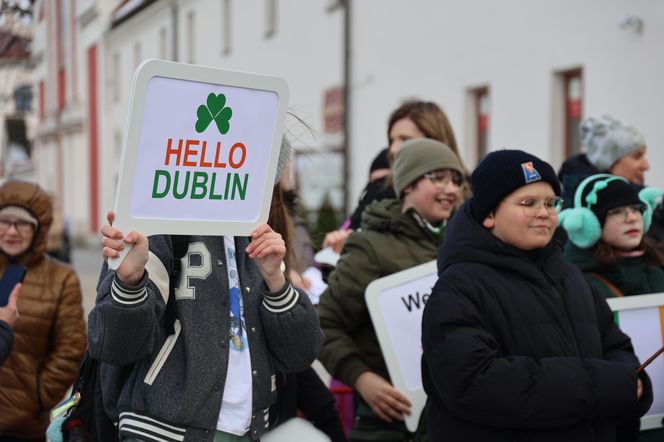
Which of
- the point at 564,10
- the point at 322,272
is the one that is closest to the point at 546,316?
the point at 322,272

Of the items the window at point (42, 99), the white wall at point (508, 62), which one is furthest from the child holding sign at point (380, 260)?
the window at point (42, 99)

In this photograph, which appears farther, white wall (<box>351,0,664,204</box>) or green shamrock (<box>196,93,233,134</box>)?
white wall (<box>351,0,664,204</box>)

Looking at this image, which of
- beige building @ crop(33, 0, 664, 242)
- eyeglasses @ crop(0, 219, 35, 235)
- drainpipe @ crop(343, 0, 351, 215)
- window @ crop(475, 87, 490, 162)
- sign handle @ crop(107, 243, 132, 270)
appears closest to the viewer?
sign handle @ crop(107, 243, 132, 270)

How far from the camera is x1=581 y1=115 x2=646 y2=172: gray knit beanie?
4449 millimetres

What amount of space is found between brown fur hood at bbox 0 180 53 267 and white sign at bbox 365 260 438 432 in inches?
58.1

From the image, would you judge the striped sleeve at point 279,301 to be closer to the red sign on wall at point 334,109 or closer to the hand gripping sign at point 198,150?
the hand gripping sign at point 198,150

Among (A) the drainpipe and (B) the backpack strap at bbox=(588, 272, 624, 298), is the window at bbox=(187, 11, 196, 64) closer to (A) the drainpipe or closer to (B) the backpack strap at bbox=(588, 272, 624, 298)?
(A) the drainpipe

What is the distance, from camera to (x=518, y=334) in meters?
2.63

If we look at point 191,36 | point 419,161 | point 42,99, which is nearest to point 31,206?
point 419,161

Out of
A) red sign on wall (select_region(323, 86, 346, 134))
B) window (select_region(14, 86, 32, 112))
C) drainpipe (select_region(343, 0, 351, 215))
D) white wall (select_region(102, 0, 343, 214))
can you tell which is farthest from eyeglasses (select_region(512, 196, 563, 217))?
red sign on wall (select_region(323, 86, 346, 134))

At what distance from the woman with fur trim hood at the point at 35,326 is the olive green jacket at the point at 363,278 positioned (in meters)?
1.10

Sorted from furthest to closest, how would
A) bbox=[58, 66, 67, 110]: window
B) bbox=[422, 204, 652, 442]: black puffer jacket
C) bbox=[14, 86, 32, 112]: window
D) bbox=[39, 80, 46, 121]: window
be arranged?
bbox=[39, 80, 46, 121]: window
bbox=[58, 66, 67, 110]: window
bbox=[14, 86, 32, 112]: window
bbox=[422, 204, 652, 442]: black puffer jacket

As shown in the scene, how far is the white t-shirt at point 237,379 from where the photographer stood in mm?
2420

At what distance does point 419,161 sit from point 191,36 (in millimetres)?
22726
